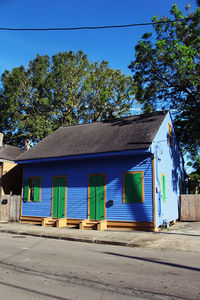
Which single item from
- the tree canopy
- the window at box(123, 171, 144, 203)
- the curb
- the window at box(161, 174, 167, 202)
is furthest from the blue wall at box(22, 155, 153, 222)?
the tree canopy

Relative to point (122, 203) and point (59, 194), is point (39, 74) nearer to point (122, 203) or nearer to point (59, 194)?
point (59, 194)

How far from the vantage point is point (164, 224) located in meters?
14.1

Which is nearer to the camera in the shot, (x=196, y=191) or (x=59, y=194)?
(x=59, y=194)

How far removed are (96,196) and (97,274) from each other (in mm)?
8512

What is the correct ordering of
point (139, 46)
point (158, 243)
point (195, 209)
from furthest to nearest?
point (139, 46) < point (195, 209) < point (158, 243)

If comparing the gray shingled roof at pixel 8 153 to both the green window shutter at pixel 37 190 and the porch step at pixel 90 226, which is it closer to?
the green window shutter at pixel 37 190

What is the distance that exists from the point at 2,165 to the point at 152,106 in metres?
14.4

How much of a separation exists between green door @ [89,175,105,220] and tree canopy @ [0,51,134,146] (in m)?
18.1

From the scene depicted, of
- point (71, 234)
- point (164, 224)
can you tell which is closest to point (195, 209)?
point (164, 224)

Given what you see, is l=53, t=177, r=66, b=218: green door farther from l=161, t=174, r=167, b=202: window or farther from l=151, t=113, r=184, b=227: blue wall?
l=161, t=174, r=167, b=202: window

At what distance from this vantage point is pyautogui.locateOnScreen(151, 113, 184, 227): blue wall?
1359 centimetres

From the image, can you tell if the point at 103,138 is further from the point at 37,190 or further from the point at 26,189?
the point at 26,189

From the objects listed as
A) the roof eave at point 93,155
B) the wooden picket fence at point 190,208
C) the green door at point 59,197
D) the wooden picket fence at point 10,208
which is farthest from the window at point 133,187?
the wooden picket fence at point 10,208

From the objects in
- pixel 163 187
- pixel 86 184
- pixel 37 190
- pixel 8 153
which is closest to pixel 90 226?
pixel 86 184
